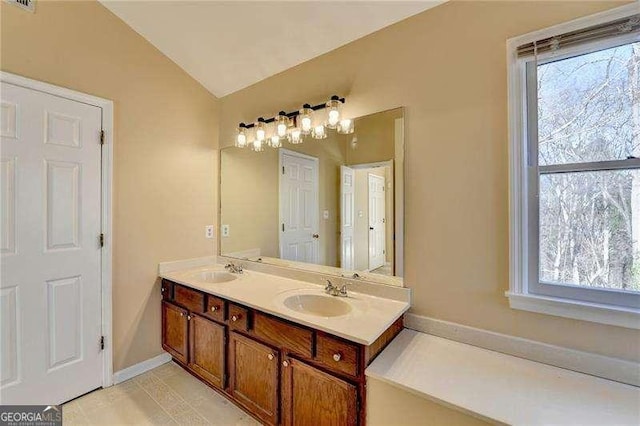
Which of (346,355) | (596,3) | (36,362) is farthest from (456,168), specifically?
(36,362)

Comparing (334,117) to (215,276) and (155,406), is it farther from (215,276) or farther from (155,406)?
(155,406)

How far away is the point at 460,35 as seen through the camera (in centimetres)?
152

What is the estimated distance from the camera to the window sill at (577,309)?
3.80 feet

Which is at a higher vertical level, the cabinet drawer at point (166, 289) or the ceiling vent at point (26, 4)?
the ceiling vent at point (26, 4)

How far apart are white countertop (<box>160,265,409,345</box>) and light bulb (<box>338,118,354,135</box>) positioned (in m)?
1.08

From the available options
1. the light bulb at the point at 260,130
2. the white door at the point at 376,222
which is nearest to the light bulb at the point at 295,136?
the light bulb at the point at 260,130

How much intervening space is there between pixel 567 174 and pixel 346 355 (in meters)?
1.33

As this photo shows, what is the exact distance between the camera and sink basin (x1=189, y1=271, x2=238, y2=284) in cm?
236

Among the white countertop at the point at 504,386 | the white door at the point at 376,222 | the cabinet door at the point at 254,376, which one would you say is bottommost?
the cabinet door at the point at 254,376

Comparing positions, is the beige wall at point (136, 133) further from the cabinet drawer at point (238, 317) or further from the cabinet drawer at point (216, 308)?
the cabinet drawer at point (238, 317)

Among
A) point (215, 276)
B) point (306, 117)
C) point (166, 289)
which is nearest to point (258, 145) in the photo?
point (306, 117)

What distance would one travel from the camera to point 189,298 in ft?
6.97

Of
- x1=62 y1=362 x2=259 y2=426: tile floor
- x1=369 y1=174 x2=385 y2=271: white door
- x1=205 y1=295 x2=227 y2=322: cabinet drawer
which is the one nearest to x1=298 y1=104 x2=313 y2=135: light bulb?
x1=369 y1=174 x2=385 y2=271: white door

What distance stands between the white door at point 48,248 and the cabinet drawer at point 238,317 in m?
1.04
